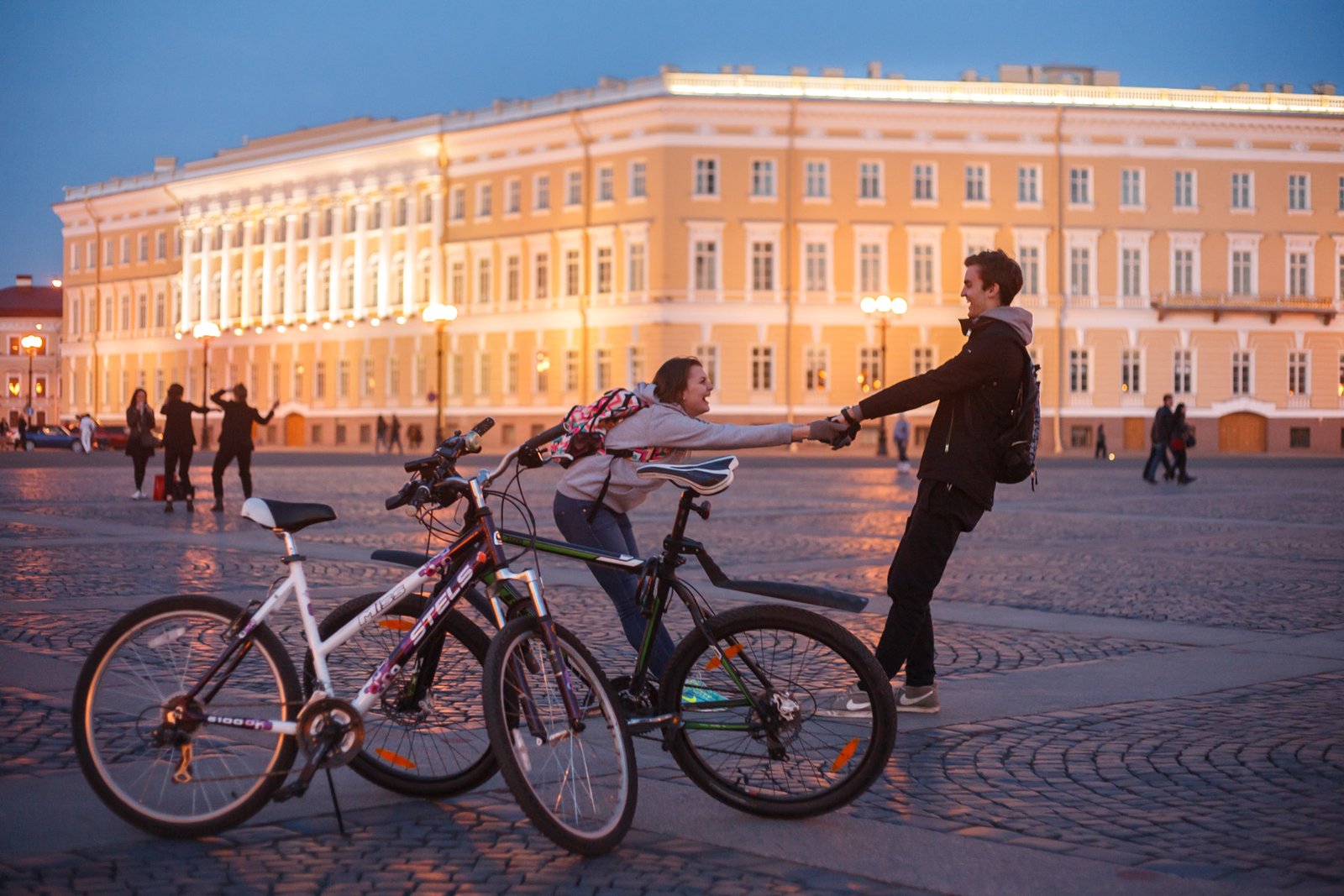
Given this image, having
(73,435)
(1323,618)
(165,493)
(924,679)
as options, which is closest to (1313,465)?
(165,493)

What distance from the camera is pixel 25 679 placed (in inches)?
322

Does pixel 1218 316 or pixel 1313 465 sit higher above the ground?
pixel 1218 316

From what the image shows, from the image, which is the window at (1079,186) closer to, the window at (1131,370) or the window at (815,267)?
the window at (1131,370)

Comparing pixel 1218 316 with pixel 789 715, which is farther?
pixel 1218 316

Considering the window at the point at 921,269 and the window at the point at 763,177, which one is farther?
the window at the point at 921,269

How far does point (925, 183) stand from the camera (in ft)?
215

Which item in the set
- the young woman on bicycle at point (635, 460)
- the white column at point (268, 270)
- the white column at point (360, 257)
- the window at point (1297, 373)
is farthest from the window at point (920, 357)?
the young woman on bicycle at point (635, 460)

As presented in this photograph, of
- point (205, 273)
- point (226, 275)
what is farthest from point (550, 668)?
point (205, 273)

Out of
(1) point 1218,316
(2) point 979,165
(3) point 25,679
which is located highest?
(2) point 979,165

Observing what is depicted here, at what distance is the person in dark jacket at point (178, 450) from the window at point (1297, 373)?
52.7 metres

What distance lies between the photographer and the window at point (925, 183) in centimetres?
6556

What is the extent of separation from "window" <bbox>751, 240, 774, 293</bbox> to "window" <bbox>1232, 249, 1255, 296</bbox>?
17624 millimetres

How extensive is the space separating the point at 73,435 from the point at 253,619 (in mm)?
76354

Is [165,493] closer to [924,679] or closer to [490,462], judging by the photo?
[924,679]
